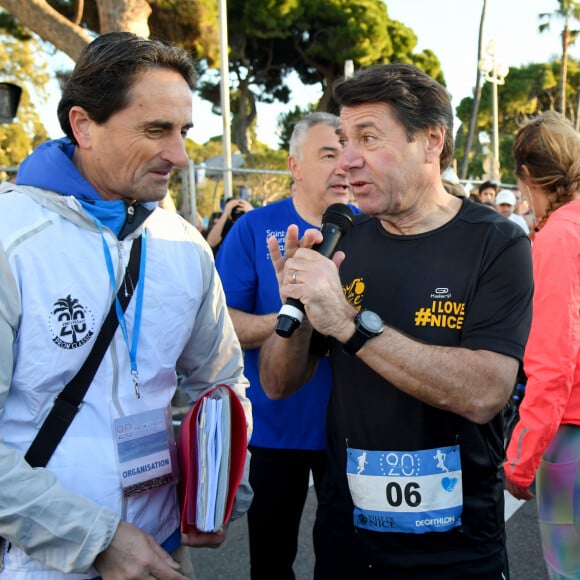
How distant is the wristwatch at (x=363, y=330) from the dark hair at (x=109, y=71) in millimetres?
822

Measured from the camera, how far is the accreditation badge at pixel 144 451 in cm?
154

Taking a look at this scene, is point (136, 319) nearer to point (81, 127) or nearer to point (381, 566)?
point (81, 127)

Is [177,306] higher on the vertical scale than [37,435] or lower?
higher

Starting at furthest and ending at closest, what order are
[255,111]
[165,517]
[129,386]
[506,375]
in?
[255,111] < [506,375] < [165,517] < [129,386]

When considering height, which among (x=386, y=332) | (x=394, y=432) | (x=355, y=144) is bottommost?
(x=394, y=432)

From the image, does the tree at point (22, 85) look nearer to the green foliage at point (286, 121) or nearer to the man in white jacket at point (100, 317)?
the green foliage at point (286, 121)

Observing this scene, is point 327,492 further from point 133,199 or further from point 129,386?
point 133,199

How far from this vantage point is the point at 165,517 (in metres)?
1.70

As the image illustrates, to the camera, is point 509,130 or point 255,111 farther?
point 509,130

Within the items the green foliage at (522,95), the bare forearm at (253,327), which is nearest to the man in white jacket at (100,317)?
the bare forearm at (253,327)

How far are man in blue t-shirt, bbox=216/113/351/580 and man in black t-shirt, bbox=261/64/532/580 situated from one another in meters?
0.65

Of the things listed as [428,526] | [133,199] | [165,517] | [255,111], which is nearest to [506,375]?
[428,526]

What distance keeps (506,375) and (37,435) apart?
123 centimetres

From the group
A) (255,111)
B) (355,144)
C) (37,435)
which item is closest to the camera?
(37,435)
